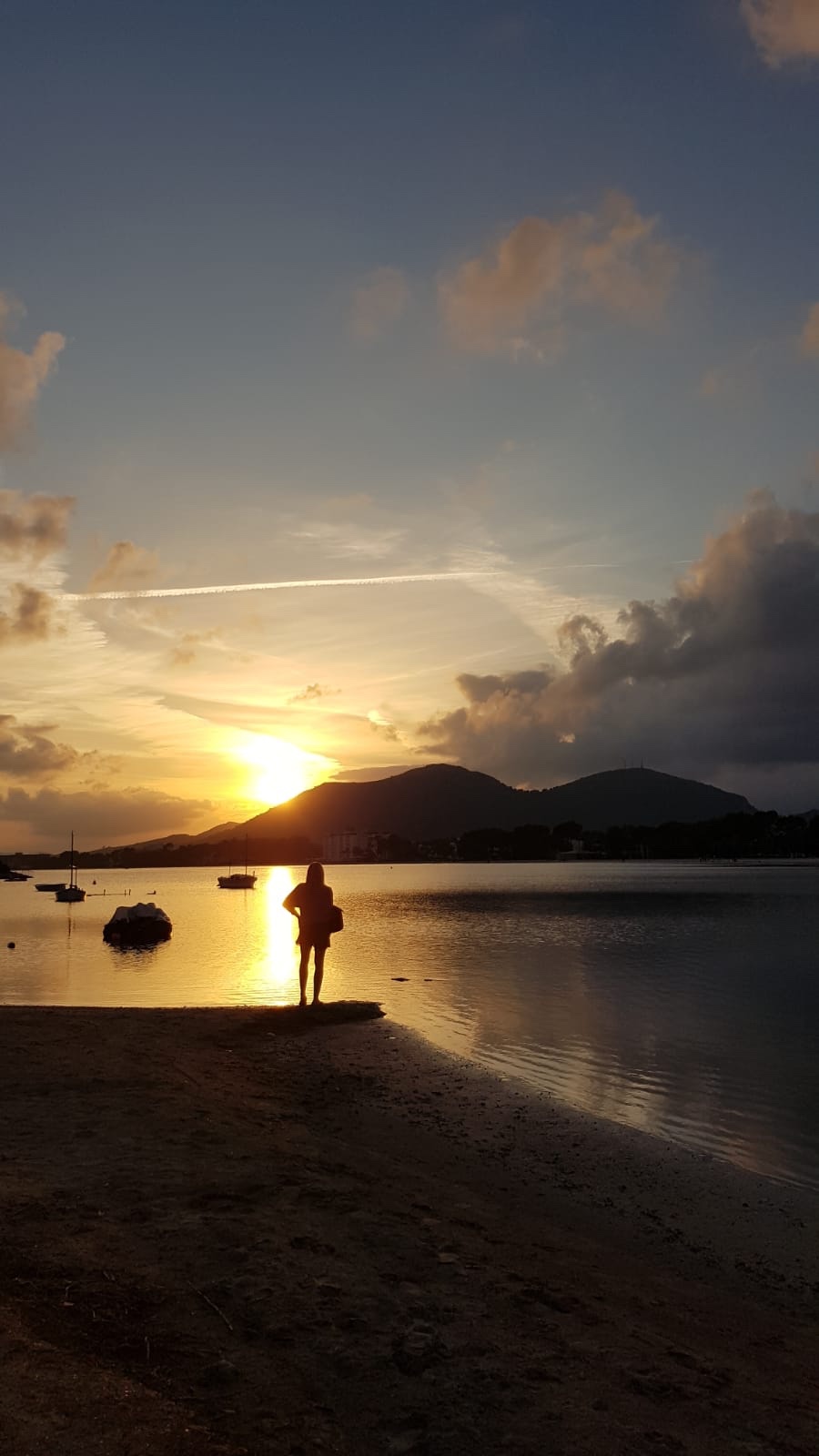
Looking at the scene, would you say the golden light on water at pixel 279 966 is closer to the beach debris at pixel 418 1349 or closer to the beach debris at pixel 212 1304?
the beach debris at pixel 212 1304

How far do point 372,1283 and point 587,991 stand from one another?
2952 cm

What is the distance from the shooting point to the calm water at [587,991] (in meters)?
18.7

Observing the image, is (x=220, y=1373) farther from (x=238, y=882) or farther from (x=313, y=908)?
(x=238, y=882)

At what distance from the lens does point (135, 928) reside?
64.4 meters

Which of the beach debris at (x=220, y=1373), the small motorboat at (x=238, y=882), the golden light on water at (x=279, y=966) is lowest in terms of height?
the small motorboat at (x=238, y=882)

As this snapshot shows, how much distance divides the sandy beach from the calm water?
12.4 ft

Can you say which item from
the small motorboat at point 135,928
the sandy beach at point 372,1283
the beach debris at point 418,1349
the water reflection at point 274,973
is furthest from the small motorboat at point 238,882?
the beach debris at point 418,1349

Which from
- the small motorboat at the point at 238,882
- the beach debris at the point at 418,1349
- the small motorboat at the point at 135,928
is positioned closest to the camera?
the beach debris at the point at 418,1349

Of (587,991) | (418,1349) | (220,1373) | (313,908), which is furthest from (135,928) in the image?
(220,1373)

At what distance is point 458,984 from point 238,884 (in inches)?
6373

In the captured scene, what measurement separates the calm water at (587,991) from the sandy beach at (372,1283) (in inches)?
149

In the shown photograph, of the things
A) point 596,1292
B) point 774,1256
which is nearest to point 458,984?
point 774,1256

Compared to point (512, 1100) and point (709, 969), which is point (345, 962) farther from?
point (512, 1100)

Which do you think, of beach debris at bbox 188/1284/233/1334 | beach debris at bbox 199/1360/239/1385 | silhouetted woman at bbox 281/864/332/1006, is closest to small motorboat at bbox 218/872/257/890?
silhouetted woman at bbox 281/864/332/1006
